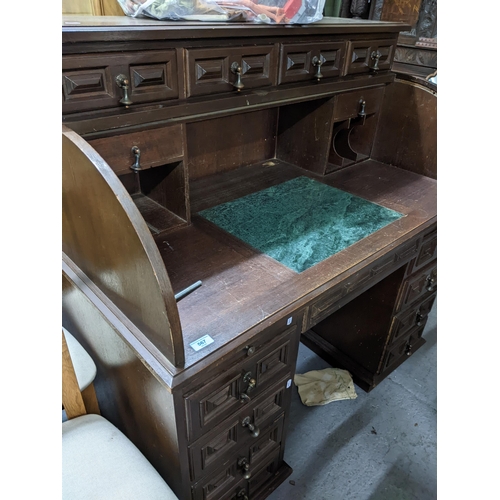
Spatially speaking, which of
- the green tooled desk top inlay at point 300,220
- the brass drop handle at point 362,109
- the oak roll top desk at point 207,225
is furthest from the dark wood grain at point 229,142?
the brass drop handle at point 362,109

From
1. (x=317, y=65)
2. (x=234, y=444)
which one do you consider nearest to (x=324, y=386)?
(x=234, y=444)

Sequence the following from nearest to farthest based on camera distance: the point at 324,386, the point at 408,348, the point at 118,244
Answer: the point at 118,244, the point at 324,386, the point at 408,348

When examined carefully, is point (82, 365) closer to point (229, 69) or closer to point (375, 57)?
point (229, 69)

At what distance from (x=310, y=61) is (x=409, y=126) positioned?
62 centimetres

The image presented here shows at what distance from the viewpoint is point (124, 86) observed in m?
0.92

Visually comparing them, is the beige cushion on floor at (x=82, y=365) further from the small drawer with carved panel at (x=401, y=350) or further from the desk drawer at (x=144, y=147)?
the small drawer with carved panel at (x=401, y=350)

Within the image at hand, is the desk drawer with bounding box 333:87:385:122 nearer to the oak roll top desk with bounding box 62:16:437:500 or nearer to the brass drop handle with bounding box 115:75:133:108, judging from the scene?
the oak roll top desk with bounding box 62:16:437:500

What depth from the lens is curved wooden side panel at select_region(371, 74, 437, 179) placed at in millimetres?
1632

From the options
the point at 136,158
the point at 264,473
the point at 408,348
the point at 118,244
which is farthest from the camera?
the point at 408,348

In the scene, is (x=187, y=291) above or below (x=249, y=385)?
above

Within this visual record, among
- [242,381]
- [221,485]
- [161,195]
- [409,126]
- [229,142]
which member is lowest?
[221,485]

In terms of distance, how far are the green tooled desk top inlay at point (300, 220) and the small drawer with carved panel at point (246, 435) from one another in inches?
15.1

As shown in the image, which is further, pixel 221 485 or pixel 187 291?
pixel 221 485

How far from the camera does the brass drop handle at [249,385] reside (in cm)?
102
